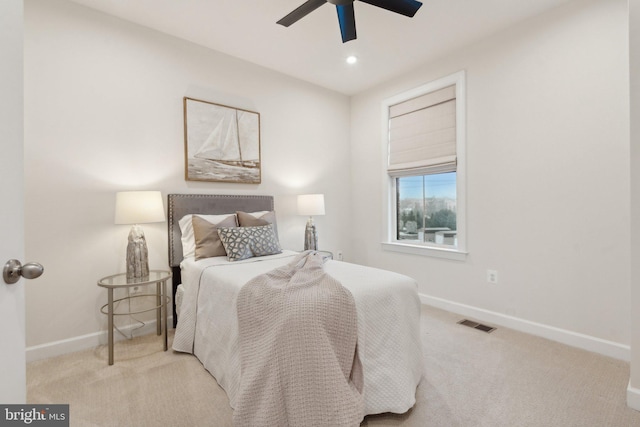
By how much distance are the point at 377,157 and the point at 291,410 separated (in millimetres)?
3312

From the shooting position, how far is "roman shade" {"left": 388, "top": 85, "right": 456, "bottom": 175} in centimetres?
334

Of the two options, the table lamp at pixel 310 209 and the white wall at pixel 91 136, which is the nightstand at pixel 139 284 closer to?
the white wall at pixel 91 136

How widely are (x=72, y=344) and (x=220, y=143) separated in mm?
2152

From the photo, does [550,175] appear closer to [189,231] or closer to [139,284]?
[189,231]

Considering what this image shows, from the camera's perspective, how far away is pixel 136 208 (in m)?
2.41

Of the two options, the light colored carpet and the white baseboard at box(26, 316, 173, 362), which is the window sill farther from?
the white baseboard at box(26, 316, 173, 362)

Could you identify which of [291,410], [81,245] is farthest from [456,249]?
[81,245]

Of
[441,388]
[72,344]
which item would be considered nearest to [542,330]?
[441,388]

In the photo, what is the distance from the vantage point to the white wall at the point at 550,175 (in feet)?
7.63

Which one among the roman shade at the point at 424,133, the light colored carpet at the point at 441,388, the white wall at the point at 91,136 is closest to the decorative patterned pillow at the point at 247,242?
the white wall at the point at 91,136

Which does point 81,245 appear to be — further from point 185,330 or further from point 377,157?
point 377,157

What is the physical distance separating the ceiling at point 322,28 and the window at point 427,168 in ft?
1.48

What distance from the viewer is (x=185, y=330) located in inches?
93.2

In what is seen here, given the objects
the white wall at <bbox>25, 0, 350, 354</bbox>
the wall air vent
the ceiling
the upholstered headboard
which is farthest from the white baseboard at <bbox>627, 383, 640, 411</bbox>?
the white wall at <bbox>25, 0, 350, 354</bbox>
